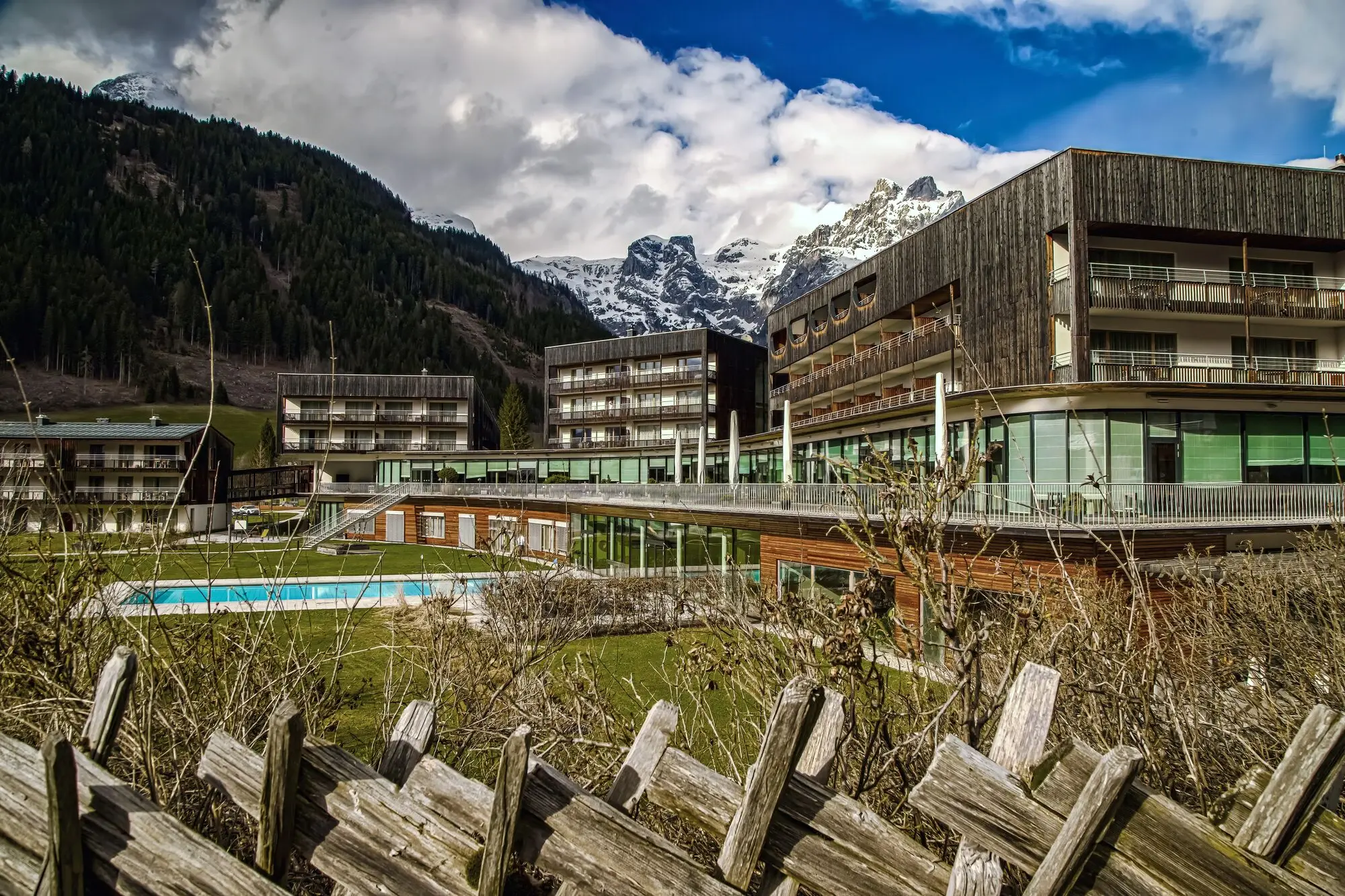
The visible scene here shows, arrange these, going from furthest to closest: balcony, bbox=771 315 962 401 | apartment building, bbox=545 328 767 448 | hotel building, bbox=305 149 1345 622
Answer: apartment building, bbox=545 328 767 448
balcony, bbox=771 315 962 401
hotel building, bbox=305 149 1345 622

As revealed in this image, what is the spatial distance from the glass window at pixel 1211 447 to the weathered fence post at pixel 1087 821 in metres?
21.1

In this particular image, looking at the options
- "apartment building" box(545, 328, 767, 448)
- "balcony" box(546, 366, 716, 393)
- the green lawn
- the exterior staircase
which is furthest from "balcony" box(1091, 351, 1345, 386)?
the green lawn

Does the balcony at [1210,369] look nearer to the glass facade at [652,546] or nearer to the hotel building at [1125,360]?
the hotel building at [1125,360]

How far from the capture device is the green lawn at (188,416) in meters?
97.6

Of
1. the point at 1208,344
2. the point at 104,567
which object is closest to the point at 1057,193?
the point at 1208,344

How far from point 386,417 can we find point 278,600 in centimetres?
6397

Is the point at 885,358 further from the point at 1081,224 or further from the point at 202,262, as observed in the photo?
the point at 202,262

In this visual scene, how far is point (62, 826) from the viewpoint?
1.72 meters

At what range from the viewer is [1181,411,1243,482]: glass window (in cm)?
1905

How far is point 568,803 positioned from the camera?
1.76 m

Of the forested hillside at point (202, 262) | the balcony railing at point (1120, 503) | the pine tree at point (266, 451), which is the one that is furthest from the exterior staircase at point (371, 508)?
the forested hillside at point (202, 262)

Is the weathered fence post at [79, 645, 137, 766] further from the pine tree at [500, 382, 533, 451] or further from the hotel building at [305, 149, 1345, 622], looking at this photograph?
the pine tree at [500, 382, 533, 451]

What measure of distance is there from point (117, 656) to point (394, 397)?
6588 centimetres

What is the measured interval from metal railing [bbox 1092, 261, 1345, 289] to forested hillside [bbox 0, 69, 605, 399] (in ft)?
400
